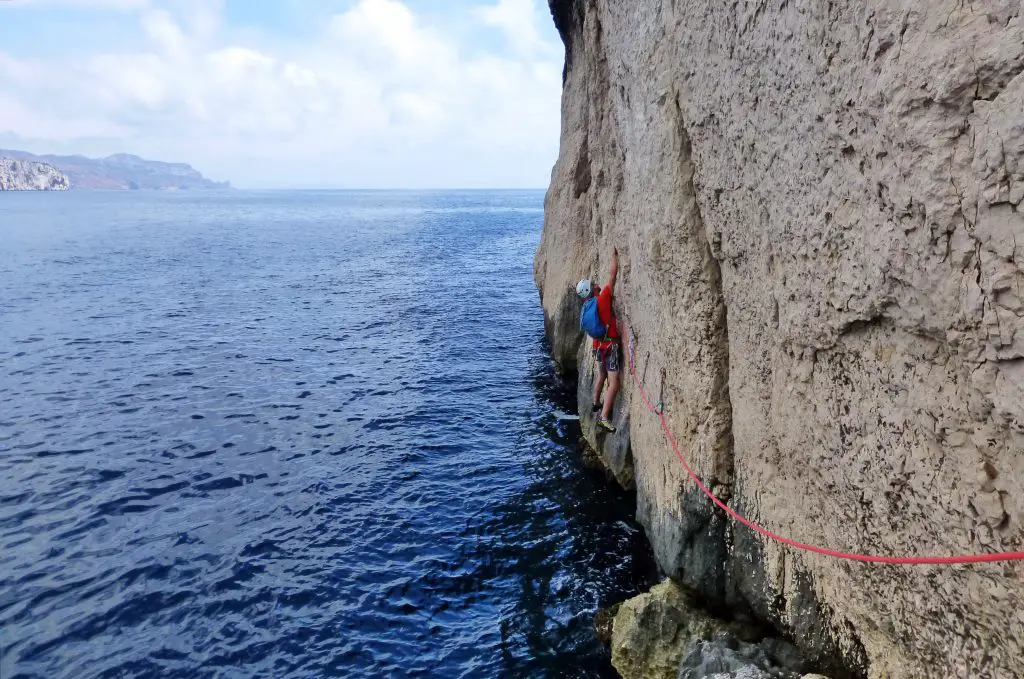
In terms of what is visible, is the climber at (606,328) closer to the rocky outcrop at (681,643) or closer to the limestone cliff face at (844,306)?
the limestone cliff face at (844,306)

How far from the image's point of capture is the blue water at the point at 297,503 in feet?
31.5

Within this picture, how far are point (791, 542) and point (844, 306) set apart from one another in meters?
2.67

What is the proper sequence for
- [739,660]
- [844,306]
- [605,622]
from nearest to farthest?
1. [844,306]
2. [739,660]
3. [605,622]

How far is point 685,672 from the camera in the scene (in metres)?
7.67

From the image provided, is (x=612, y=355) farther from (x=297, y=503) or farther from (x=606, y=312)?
(x=297, y=503)

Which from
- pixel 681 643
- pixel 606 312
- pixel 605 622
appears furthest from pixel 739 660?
pixel 606 312

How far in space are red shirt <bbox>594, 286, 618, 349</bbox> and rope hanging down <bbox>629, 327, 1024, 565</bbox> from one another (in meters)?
0.91

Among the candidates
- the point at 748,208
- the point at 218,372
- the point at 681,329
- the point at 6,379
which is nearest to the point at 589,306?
the point at 681,329

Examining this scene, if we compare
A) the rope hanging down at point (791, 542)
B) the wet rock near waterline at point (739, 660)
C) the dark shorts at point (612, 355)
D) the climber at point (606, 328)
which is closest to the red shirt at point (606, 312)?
the climber at point (606, 328)

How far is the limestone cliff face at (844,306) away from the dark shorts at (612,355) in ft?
8.71

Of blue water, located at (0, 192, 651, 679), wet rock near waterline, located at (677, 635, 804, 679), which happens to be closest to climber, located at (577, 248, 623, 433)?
blue water, located at (0, 192, 651, 679)

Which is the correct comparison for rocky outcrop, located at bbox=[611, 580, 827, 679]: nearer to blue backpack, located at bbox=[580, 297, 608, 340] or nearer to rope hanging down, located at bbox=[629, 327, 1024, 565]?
rope hanging down, located at bbox=[629, 327, 1024, 565]

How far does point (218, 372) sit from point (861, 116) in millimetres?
20411

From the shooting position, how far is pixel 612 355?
43.0 feet
